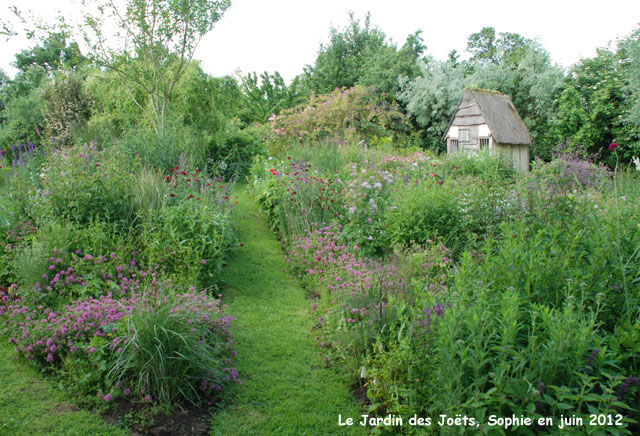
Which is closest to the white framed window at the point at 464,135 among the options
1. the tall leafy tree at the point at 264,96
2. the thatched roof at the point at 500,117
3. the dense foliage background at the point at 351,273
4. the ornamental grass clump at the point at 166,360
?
the thatched roof at the point at 500,117

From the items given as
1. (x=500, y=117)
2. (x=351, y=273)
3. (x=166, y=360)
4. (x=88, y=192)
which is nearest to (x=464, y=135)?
(x=500, y=117)

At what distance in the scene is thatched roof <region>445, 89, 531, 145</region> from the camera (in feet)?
46.8

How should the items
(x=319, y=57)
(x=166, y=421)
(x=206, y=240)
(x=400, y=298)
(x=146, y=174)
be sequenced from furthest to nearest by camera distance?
(x=319, y=57)
(x=146, y=174)
(x=206, y=240)
(x=400, y=298)
(x=166, y=421)

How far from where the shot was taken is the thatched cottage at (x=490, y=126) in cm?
1432

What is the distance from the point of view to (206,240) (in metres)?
5.18

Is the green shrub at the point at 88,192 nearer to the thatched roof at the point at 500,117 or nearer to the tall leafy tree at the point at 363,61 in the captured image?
the thatched roof at the point at 500,117

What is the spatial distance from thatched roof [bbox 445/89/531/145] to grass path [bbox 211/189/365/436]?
37.8 feet

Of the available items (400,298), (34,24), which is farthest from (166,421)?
(34,24)

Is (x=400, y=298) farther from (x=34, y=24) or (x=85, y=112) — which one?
(x=85, y=112)

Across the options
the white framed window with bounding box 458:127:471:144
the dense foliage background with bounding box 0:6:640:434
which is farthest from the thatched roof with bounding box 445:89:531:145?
the dense foliage background with bounding box 0:6:640:434

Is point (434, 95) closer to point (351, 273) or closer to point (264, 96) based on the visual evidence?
point (264, 96)

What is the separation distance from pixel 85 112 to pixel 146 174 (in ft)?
37.0

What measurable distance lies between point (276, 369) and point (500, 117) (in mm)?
14203

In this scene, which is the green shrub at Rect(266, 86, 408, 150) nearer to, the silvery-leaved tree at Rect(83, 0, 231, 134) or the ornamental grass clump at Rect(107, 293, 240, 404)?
the silvery-leaved tree at Rect(83, 0, 231, 134)
